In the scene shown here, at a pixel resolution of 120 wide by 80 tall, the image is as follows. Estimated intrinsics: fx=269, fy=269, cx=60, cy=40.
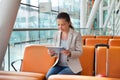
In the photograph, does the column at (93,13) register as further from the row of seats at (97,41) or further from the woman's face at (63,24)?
the woman's face at (63,24)

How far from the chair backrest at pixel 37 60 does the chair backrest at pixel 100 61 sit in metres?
0.73

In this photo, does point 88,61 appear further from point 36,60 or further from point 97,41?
point 97,41

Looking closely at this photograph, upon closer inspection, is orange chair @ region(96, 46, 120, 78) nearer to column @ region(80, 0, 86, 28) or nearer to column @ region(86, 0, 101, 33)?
column @ region(86, 0, 101, 33)

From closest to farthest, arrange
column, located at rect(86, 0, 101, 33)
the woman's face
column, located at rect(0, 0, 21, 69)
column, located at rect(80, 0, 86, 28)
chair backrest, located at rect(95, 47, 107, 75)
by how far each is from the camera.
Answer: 1. the woman's face
2. column, located at rect(0, 0, 21, 69)
3. chair backrest, located at rect(95, 47, 107, 75)
4. column, located at rect(86, 0, 101, 33)
5. column, located at rect(80, 0, 86, 28)

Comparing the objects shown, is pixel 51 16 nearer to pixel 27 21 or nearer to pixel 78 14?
pixel 27 21

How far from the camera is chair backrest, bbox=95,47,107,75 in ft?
14.1

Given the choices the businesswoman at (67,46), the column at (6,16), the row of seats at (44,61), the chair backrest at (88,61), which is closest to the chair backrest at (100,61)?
the row of seats at (44,61)

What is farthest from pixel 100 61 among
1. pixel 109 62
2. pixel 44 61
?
pixel 44 61

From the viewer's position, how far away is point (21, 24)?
25.4ft

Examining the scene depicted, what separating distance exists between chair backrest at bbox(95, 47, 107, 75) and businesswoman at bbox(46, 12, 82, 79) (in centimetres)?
53

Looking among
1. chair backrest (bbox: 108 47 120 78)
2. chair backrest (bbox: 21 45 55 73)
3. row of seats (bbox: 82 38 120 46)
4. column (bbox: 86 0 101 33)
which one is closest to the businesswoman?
chair backrest (bbox: 21 45 55 73)

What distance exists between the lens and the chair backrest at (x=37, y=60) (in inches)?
176

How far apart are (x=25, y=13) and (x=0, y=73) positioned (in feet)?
16.3

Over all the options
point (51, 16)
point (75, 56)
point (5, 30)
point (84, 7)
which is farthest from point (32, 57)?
point (84, 7)
